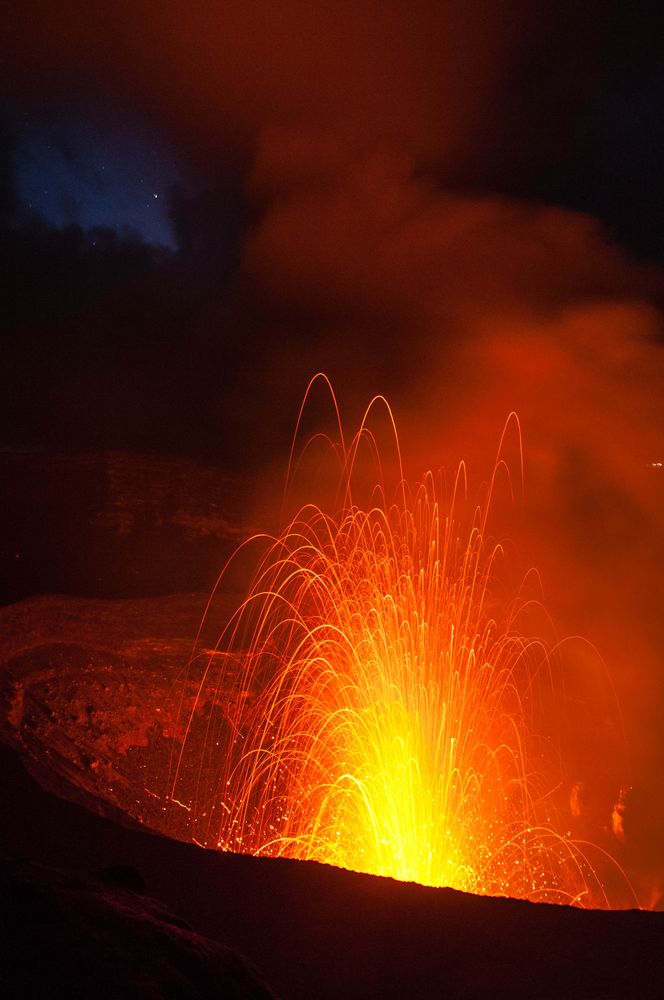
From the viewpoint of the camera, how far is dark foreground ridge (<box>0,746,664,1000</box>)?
516 centimetres

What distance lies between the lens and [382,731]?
14.8 m

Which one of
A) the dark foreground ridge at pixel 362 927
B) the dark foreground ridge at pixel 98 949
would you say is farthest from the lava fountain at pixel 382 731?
the dark foreground ridge at pixel 98 949

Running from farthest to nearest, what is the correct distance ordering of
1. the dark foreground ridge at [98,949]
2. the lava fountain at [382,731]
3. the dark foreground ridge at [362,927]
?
the lava fountain at [382,731] < the dark foreground ridge at [362,927] < the dark foreground ridge at [98,949]

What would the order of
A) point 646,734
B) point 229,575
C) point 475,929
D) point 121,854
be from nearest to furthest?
point 475,929
point 121,854
point 646,734
point 229,575

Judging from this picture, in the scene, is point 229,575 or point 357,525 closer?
point 229,575

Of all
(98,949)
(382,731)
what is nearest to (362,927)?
(98,949)

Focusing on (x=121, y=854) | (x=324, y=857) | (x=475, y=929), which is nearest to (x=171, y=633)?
(x=324, y=857)

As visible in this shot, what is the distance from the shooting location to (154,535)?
22.0 meters

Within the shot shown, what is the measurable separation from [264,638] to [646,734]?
939cm

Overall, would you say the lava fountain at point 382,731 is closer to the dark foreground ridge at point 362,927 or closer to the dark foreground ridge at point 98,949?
the dark foreground ridge at point 362,927

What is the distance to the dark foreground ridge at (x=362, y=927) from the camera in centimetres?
516

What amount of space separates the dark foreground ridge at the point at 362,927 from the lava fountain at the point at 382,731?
6.56m

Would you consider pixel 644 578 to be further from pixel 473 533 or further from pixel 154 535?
pixel 154 535

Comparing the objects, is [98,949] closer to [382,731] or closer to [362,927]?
[362,927]
